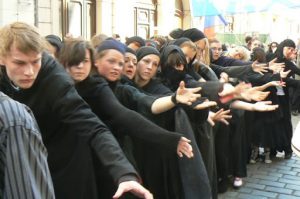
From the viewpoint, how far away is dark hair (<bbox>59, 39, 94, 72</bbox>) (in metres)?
3.03

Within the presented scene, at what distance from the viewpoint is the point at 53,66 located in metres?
2.49

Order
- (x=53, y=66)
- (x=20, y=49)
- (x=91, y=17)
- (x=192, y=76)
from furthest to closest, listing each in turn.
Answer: (x=91, y=17) → (x=192, y=76) → (x=53, y=66) → (x=20, y=49)

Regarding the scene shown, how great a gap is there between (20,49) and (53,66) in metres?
0.47

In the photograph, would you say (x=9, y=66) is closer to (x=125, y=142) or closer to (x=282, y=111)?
(x=125, y=142)

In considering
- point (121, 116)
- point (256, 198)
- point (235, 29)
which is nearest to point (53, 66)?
point (121, 116)

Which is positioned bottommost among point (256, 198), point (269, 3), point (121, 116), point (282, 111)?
point (256, 198)

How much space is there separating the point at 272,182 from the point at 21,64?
4.44m

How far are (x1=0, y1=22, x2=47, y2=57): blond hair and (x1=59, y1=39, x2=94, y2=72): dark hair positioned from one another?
92cm

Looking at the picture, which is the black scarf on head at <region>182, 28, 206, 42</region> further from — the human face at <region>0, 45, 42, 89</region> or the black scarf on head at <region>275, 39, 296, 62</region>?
the human face at <region>0, 45, 42, 89</region>

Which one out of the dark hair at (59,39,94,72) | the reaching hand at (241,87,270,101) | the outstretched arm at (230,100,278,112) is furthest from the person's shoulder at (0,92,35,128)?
the outstretched arm at (230,100,278,112)

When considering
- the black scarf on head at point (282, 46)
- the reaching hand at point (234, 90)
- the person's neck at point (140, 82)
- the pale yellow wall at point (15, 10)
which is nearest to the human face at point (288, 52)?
the black scarf on head at point (282, 46)

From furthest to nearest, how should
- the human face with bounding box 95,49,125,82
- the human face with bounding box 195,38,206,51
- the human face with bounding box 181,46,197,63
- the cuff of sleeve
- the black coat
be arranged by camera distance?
the human face with bounding box 195,38,206,51
the human face with bounding box 181,46,197,63
the human face with bounding box 95,49,125,82
the black coat
the cuff of sleeve

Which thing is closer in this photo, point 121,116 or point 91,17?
point 121,116

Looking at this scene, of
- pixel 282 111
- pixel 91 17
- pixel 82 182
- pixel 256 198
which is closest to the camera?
pixel 82 182
